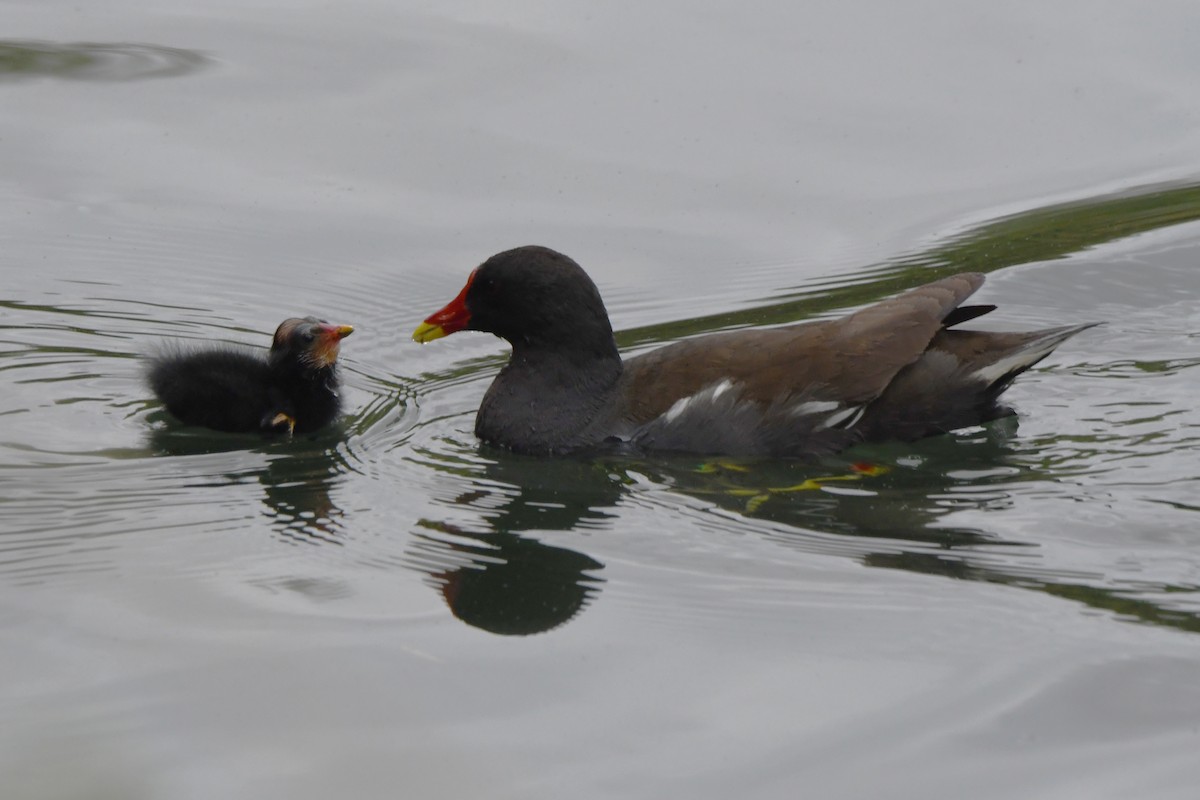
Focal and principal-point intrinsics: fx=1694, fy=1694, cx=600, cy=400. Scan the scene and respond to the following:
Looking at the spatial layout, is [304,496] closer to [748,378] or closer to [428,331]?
[428,331]

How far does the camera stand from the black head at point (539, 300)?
664cm

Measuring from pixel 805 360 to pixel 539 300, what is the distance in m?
1.10

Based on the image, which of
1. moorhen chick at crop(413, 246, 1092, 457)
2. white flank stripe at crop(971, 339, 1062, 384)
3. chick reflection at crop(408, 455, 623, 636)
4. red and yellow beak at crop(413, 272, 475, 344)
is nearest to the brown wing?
moorhen chick at crop(413, 246, 1092, 457)

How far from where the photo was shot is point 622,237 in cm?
845

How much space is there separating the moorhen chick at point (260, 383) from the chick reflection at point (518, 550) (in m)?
0.81

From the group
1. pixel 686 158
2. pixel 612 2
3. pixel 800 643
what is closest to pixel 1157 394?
pixel 800 643

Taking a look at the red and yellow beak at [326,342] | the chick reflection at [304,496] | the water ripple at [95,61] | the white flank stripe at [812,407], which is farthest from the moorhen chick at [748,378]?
the water ripple at [95,61]

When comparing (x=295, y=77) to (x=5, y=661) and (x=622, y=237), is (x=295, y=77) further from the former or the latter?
(x=5, y=661)

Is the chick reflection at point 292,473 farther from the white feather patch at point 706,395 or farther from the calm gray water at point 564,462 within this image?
the white feather patch at point 706,395

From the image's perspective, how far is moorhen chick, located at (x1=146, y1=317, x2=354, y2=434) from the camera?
20.8 ft

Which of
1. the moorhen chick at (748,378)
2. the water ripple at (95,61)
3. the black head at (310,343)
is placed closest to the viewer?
the moorhen chick at (748,378)

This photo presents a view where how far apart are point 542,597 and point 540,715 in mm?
793

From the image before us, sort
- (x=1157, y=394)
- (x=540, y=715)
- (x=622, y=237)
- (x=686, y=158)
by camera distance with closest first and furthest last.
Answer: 1. (x=540, y=715)
2. (x=1157, y=394)
3. (x=622, y=237)
4. (x=686, y=158)

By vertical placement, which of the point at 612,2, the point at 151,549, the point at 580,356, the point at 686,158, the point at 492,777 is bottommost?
the point at 492,777
